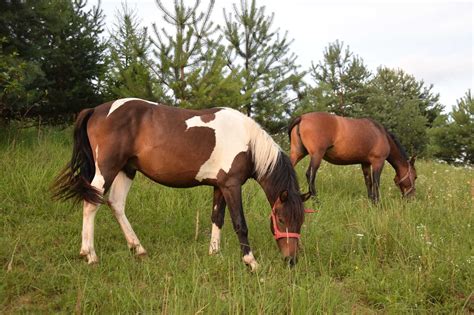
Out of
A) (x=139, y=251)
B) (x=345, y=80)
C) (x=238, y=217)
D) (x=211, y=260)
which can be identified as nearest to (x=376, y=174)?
(x=238, y=217)

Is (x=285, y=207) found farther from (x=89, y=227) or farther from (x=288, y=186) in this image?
(x=89, y=227)

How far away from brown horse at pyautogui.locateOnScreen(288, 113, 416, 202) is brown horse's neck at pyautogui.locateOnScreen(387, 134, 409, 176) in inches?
0.8

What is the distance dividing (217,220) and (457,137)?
22453 mm

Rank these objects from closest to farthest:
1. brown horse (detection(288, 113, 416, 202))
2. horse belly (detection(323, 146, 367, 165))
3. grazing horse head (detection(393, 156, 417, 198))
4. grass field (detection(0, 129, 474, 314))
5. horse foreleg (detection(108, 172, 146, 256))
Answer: grass field (detection(0, 129, 474, 314))
horse foreleg (detection(108, 172, 146, 256))
brown horse (detection(288, 113, 416, 202))
horse belly (detection(323, 146, 367, 165))
grazing horse head (detection(393, 156, 417, 198))

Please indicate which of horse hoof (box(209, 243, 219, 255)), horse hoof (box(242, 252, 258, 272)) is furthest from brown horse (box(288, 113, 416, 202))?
horse hoof (box(242, 252, 258, 272))

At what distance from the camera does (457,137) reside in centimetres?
2197

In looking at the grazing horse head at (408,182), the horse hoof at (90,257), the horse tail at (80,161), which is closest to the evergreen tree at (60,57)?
the horse tail at (80,161)

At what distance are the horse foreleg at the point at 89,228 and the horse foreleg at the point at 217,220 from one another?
1170 mm

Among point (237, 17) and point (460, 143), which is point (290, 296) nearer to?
point (237, 17)

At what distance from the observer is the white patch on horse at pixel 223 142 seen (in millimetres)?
3781

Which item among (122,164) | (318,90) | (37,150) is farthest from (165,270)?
(318,90)

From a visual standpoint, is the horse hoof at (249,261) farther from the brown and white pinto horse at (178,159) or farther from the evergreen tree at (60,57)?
the evergreen tree at (60,57)

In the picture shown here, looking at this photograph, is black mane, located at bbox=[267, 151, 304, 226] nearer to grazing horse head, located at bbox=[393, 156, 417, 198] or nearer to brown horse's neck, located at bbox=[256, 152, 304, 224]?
brown horse's neck, located at bbox=[256, 152, 304, 224]

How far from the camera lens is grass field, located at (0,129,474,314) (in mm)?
2734
